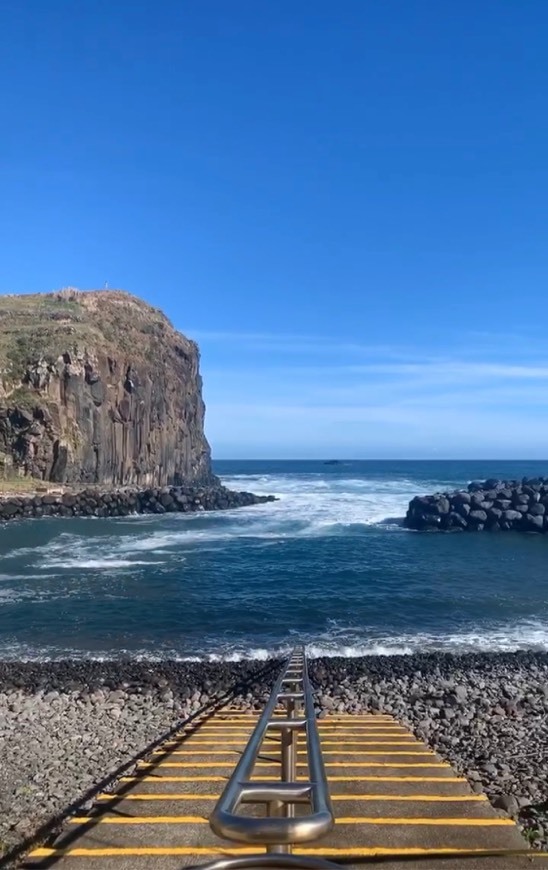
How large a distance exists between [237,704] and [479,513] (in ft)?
105

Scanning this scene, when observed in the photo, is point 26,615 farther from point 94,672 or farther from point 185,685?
point 185,685

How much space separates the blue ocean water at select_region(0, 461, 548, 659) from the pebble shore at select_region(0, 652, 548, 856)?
1847 millimetres

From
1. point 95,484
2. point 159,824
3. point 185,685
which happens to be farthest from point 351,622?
point 95,484

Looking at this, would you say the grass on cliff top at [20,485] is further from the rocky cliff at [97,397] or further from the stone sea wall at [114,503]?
the stone sea wall at [114,503]

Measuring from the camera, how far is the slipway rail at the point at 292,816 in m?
1.98

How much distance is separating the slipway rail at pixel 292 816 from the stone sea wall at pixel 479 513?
34.6 metres

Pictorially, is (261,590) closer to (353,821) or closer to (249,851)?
(353,821)

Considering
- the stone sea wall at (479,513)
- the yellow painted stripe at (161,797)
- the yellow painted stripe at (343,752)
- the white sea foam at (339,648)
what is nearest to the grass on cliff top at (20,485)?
the stone sea wall at (479,513)

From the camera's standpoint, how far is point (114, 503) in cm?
4738

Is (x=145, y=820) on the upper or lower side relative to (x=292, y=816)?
lower

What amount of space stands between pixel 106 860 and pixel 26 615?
53.1ft

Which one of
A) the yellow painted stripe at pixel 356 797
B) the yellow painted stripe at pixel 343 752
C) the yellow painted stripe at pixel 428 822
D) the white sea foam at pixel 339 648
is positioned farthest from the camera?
the white sea foam at pixel 339 648

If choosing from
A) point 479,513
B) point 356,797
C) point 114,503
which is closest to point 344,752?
point 356,797

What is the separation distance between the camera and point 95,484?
54.0 metres
